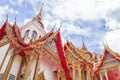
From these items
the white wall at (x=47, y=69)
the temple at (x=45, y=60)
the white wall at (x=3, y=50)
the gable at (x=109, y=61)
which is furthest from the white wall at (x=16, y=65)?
the gable at (x=109, y=61)

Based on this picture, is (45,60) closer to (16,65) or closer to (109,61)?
(16,65)

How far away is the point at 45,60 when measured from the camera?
52.4 ft

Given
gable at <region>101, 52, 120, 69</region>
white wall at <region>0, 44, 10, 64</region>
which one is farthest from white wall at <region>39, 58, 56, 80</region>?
gable at <region>101, 52, 120, 69</region>

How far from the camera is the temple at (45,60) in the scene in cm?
1191

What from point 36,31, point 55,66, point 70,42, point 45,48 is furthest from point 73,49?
point 36,31

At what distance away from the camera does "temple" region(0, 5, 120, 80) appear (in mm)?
11914

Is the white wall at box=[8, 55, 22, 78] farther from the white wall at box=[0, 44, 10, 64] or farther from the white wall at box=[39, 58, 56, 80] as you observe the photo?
the white wall at box=[39, 58, 56, 80]

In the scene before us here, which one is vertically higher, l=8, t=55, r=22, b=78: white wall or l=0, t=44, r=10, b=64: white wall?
l=0, t=44, r=10, b=64: white wall

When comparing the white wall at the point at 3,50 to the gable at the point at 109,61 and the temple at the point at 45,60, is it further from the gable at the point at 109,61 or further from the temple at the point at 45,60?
the gable at the point at 109,61

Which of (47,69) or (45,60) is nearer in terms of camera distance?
(47,69)

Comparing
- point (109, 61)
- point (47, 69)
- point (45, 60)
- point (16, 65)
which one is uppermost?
point (45, 60)

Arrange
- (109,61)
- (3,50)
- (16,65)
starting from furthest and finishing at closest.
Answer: (109,61), (3,50), (16,65)

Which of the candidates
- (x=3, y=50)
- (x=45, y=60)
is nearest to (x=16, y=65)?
(x=3, y=50)

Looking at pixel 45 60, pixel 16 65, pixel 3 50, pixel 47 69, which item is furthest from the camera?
pixel 45 60
